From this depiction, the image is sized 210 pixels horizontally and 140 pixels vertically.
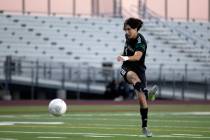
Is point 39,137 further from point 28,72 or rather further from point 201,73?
point 201,73

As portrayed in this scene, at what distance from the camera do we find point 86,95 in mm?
35500

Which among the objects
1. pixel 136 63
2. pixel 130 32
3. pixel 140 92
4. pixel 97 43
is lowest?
pixel 97 43

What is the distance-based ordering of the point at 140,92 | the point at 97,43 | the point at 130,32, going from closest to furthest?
1. the point at 140,92
2. the point at 130,32
3. the point at 97,43

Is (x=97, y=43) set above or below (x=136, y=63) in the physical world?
below

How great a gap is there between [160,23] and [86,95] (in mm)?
10823

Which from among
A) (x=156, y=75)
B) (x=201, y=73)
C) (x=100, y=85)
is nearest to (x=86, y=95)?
(x=100, y=85)

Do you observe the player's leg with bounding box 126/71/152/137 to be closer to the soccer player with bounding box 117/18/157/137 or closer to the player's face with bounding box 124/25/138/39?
the soccer player with bounding box 117/18/157/137

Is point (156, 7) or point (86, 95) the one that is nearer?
point (86, 95)

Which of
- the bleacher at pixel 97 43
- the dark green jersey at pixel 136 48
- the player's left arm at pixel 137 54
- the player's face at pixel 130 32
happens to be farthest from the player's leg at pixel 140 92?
the bleacher at pixel 97 43

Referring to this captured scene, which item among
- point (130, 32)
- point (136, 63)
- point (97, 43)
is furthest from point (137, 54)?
point (97, 43)

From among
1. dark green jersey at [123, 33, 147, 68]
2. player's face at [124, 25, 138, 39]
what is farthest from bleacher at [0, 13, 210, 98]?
player's face at [124, 25, 138, 39]

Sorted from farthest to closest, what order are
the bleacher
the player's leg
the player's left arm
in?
the bleacher → the player's leg → the player's left arm

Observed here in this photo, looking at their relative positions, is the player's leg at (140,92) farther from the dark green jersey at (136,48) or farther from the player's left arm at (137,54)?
the player's left arm at (137,54)

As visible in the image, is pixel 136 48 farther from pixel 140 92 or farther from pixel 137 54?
pixel 140 92
